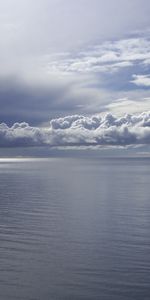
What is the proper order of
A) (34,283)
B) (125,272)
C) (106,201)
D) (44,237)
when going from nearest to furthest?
(34,283) < (125,272) < (44,237) < (106,201)

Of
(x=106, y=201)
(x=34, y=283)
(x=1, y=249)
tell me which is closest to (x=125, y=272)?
(x=34, y=283)

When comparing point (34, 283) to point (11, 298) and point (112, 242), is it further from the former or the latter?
point (112, 242)

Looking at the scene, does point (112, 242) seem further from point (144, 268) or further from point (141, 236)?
point (144, 268)

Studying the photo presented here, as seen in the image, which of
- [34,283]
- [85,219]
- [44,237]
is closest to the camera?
[34,283]

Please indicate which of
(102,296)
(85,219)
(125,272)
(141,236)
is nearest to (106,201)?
(85,219)

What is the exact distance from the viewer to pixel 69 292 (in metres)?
35.5

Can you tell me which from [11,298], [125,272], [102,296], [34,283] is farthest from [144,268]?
[11,298]

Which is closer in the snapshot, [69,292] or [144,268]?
[69,292]

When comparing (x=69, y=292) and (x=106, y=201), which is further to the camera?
(x=106, y=201)

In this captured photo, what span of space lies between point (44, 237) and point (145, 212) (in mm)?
30954

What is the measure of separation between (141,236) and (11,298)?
27.2 meters

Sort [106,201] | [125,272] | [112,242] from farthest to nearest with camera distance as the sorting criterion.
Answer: [106,201] → [112,242] → [125,272]

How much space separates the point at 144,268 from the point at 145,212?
4096cm

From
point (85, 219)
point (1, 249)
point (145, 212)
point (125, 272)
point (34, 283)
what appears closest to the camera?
point (34, 283)
